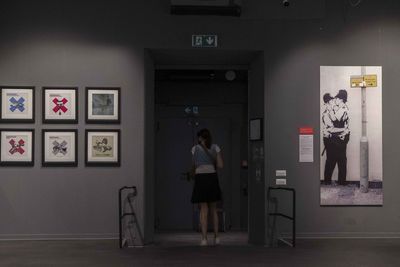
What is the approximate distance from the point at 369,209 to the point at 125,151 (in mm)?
3462

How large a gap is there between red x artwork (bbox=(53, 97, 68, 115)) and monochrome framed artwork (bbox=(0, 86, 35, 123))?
11.7 inches

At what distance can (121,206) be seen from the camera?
823cm

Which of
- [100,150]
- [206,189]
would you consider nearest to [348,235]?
[206,189]

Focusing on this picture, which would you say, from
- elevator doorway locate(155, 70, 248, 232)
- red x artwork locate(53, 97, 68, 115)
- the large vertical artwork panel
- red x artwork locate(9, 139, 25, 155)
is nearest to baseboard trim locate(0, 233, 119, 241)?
red x artwork locate(9, 139, 25, 155)

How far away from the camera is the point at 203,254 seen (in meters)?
7.30

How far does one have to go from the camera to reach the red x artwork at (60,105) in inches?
325

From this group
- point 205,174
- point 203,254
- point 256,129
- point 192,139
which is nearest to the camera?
point 203,254

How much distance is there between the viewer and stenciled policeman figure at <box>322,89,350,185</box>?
8.45 metres

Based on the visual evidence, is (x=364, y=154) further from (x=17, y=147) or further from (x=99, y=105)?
(x=17, y=147)

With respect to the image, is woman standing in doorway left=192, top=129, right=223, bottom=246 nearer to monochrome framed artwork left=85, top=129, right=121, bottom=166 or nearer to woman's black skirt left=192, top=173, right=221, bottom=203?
woman's black skirt left=192, top=173, right=221, bottom=203

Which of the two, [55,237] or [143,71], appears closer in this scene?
[55,237]

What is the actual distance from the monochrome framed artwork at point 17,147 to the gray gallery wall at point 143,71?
9 cm

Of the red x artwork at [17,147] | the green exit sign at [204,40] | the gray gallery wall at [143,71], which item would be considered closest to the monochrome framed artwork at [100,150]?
the gray gallery wall at [143,71]

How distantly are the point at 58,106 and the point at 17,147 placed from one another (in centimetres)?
78
